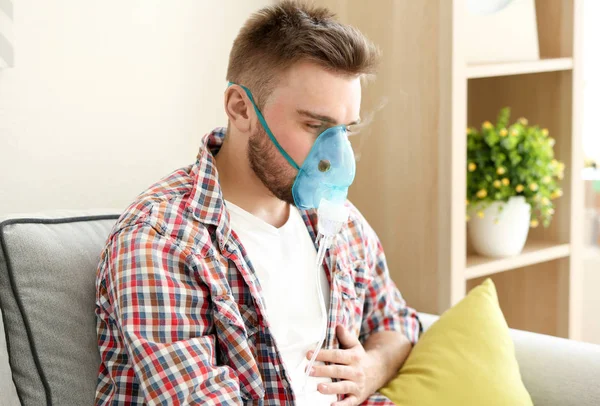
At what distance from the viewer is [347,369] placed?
4.69 feet

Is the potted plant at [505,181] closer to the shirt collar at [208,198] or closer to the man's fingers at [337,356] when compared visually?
the man's fingers at [337,356]

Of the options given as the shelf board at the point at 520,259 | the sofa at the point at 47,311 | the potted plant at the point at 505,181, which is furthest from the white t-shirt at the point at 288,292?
the potted plant at the point at 505,181

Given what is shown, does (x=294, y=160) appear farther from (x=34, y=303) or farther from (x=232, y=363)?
(x=34, y=303)

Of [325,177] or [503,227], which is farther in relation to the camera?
[503,227]

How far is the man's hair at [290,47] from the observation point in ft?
4.41

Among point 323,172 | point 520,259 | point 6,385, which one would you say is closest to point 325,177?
point 323,172

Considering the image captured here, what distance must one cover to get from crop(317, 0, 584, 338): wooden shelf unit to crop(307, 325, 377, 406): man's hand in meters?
0.49

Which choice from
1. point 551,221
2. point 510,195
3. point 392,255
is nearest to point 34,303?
point 392,255

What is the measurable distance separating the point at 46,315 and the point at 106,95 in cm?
67

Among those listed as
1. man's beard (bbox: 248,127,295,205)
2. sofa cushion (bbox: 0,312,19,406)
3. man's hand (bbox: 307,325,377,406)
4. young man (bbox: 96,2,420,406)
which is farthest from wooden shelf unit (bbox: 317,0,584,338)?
sofa cushion (bbox: 0,312,19,406)

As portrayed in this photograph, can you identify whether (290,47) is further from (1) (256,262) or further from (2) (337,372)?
(2) (337,372)

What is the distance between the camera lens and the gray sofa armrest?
57.7 inches

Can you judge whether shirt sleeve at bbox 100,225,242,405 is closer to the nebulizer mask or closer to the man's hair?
the nebulizer mask

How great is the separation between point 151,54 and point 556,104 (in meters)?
1.19
